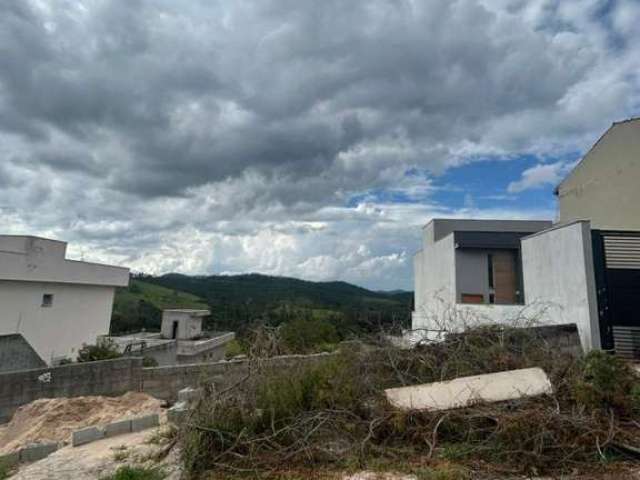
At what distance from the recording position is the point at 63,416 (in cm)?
747

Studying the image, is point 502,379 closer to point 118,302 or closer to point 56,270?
point 56,270

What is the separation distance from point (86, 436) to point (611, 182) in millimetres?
14395

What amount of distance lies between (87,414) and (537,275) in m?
10.3

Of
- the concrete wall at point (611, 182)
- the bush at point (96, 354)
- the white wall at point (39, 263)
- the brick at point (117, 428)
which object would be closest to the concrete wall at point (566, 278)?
the concrete wall at point (611, 182)

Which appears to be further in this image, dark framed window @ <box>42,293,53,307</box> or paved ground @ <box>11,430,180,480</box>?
dark framed window @ <box>42,293,53,307</box>

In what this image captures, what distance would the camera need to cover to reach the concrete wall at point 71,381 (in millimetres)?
8875

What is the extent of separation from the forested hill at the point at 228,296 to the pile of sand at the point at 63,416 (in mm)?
17920

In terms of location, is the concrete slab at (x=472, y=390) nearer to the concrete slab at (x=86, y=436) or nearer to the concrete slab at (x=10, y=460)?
the concrete slab at (x=86, y=436)

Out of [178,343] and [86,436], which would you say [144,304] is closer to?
[178,343]

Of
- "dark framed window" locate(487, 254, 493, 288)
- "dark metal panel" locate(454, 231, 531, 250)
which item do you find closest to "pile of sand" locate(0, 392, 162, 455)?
"dark metal panel" locate(454, 231, 531, 250)

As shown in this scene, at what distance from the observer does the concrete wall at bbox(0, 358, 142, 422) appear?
8.88m

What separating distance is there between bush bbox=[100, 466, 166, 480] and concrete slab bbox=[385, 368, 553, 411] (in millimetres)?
2700

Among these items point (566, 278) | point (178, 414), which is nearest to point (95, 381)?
point (178, 414)

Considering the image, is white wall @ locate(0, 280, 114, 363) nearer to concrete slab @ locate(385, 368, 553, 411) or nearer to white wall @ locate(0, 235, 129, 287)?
white wall @ locate(0, 235, 129, 287)
